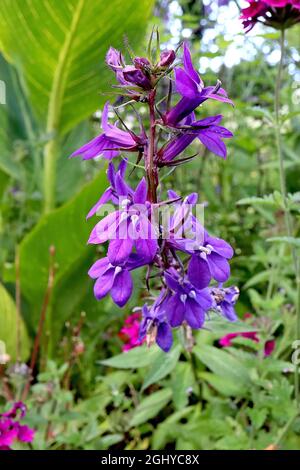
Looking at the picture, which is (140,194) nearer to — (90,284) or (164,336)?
(164,336)

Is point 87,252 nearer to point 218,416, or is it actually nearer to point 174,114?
point 218,416

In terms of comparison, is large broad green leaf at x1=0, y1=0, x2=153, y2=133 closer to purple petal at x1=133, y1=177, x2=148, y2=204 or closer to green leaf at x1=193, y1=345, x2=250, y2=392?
green leaf at x1=193, y1=345, x2=250, y2=392

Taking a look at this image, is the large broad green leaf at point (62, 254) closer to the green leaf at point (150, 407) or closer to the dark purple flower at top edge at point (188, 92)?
the green leaf at point (150, 407)

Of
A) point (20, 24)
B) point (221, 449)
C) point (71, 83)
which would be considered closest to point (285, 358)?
point (221, 449)

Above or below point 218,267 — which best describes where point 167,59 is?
above

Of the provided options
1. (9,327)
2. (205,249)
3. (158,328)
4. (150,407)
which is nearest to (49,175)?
(9,327)
